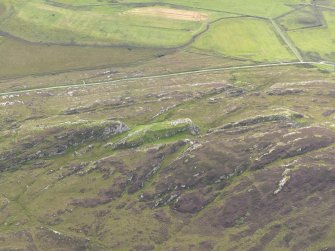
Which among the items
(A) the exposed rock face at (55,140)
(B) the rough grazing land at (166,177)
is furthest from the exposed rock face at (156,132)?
(A) the exposed rock face at (55,140)

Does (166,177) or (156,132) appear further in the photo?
(156,132)

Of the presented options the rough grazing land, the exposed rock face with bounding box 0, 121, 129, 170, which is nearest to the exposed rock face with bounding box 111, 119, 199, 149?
the rough grazing land

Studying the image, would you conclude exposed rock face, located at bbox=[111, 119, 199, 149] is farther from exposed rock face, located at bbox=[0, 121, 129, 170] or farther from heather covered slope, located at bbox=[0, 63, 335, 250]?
exposed rock face, located at bbox=[0, 121, 129, 170]

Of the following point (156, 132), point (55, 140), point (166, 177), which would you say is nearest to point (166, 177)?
point (166, 177)

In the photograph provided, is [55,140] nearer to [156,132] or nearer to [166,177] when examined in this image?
[156,132]

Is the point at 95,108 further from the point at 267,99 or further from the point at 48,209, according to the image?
the point at 267,99

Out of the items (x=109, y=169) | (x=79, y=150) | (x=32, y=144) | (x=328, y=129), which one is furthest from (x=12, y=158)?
(x=328, y=129)

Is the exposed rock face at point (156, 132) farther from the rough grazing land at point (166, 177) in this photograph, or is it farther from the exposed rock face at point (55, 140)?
the exposed rock face at point (55, 140)

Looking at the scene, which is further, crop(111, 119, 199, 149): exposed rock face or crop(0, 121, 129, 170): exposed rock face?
crop(111, 119, 199, 149): exposed rock face

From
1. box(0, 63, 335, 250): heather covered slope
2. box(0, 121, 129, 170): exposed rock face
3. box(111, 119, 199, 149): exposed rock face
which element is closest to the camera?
box(0, 63, 335, 250): heather covered slope
